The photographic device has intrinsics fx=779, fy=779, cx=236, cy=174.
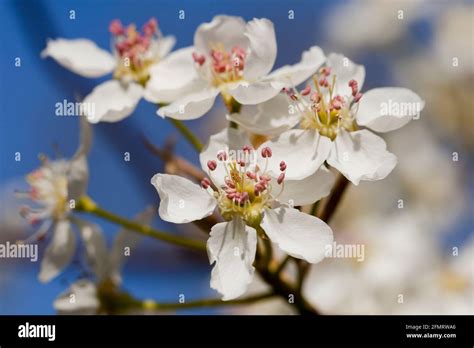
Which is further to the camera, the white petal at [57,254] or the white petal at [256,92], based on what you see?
the white petal at [57,254]

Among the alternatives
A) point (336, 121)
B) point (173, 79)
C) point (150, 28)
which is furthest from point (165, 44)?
point (336, 121)

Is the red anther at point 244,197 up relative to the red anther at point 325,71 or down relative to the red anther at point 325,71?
down

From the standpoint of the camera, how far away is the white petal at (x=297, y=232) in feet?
3.61

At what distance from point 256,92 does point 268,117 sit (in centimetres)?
5

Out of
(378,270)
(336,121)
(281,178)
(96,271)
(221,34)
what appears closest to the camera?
(281,178)

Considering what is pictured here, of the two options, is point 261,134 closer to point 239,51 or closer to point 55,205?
point 239,51

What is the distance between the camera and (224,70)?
1274 millimetres

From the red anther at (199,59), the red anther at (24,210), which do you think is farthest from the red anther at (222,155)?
the red anther at (24,210)

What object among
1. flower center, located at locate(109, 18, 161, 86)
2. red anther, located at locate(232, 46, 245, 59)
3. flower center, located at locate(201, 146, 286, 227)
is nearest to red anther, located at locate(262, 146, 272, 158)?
flower center, located at locate(201, 146, 286, 227)

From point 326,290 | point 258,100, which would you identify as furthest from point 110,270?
point 326,290

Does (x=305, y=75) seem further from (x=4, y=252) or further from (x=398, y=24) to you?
(x=398, y=24)

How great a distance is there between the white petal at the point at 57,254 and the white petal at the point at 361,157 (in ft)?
1.71

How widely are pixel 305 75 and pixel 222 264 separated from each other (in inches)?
12.4

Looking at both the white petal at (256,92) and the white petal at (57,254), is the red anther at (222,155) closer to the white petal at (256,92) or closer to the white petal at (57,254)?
the white petal at (256,92)
